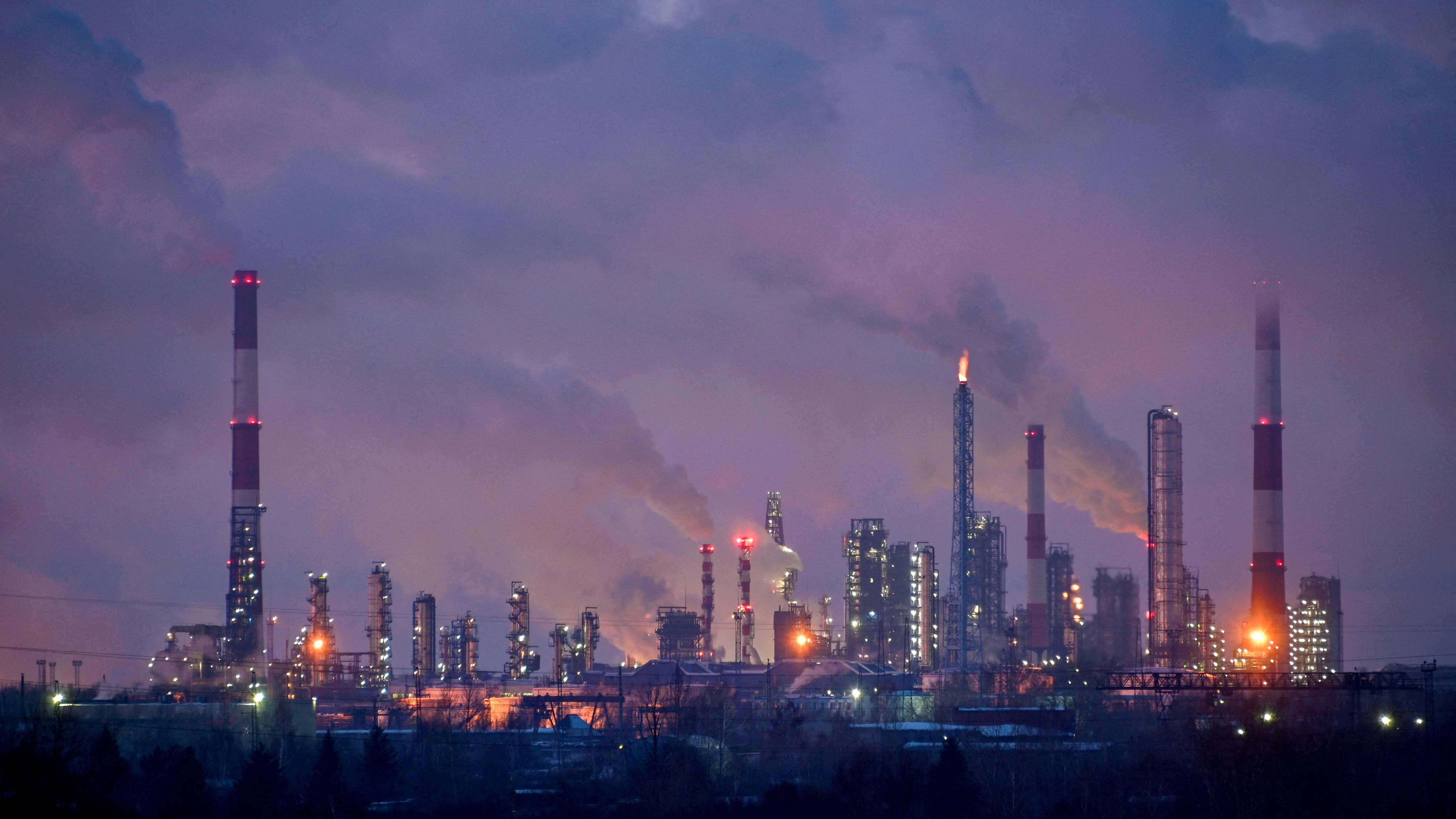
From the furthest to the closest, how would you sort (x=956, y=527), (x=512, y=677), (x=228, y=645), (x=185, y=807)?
(x=512, y=677) → (x=956, y=527) → (x=228, y=645) → (x=185, y=807)

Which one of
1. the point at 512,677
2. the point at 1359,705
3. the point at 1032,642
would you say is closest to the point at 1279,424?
the point at 1359,705

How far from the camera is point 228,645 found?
54.7 m

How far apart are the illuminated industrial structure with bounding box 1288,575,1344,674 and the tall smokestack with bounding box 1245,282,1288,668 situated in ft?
108

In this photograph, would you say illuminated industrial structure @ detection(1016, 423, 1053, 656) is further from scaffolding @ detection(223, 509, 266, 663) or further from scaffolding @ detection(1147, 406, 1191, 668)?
scaffolding @ detection(223, 509, 266, 663)

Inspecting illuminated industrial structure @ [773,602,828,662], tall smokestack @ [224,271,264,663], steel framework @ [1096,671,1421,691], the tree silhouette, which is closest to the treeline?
the tree silhouette

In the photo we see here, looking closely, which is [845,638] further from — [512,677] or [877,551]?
[512,677]

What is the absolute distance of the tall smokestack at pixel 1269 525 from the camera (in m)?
50.8

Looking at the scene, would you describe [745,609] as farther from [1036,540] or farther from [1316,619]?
[1316,619]

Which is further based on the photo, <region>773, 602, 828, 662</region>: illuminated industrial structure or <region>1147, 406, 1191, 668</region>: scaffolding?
<region>773, 602, 828, 662</region>: illuminated industrial structure

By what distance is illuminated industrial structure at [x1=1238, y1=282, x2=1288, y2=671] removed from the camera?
50.8m

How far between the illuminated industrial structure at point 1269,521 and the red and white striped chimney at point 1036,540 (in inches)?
545

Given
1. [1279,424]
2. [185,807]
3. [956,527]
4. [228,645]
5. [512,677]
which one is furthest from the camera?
[512,677]

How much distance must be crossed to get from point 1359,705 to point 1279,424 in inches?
401

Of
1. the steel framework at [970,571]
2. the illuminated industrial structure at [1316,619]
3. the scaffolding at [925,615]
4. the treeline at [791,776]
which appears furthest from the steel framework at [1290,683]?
the illuminated industrial structure at [1316,619]
